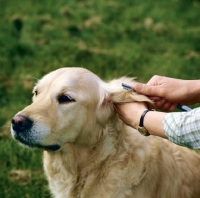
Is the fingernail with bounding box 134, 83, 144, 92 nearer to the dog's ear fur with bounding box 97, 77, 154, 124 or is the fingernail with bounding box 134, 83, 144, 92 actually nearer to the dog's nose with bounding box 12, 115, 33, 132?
the dog's ear fur with bounding box 97, 77, 154, 124

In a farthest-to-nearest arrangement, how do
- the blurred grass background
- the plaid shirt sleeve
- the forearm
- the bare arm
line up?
1. the blurred grass background
2. the forearm
3. the bare arm
4. the plaid shirt sleeve

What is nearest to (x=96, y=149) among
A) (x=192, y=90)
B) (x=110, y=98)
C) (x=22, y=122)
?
(x=110, y=98)

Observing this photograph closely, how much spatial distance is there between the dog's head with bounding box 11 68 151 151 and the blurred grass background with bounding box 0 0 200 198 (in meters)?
1.33

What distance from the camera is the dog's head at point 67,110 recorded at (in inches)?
123

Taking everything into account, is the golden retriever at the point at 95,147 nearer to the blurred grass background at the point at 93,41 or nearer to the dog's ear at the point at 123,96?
the dog's ear at the point at 123,96

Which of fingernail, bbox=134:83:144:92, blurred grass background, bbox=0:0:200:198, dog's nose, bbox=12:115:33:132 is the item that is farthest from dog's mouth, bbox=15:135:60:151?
blurred grass background, bbox=0:0:200:198

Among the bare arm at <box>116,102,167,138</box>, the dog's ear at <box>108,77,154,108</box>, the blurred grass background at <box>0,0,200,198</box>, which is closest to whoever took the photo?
the bare arm at <box>116,102,167,138</box>

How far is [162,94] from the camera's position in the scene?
129 inches

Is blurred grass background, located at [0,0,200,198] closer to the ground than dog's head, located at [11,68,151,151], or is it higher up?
closer to the ground

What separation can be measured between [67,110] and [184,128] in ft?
2.97

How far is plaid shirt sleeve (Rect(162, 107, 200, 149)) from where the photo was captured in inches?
108

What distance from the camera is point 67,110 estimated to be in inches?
128

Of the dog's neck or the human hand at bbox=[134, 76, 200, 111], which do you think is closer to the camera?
the human hand at bbox=[134, 76, 200, 111]

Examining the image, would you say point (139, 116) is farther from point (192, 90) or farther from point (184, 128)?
point (192, 90)
